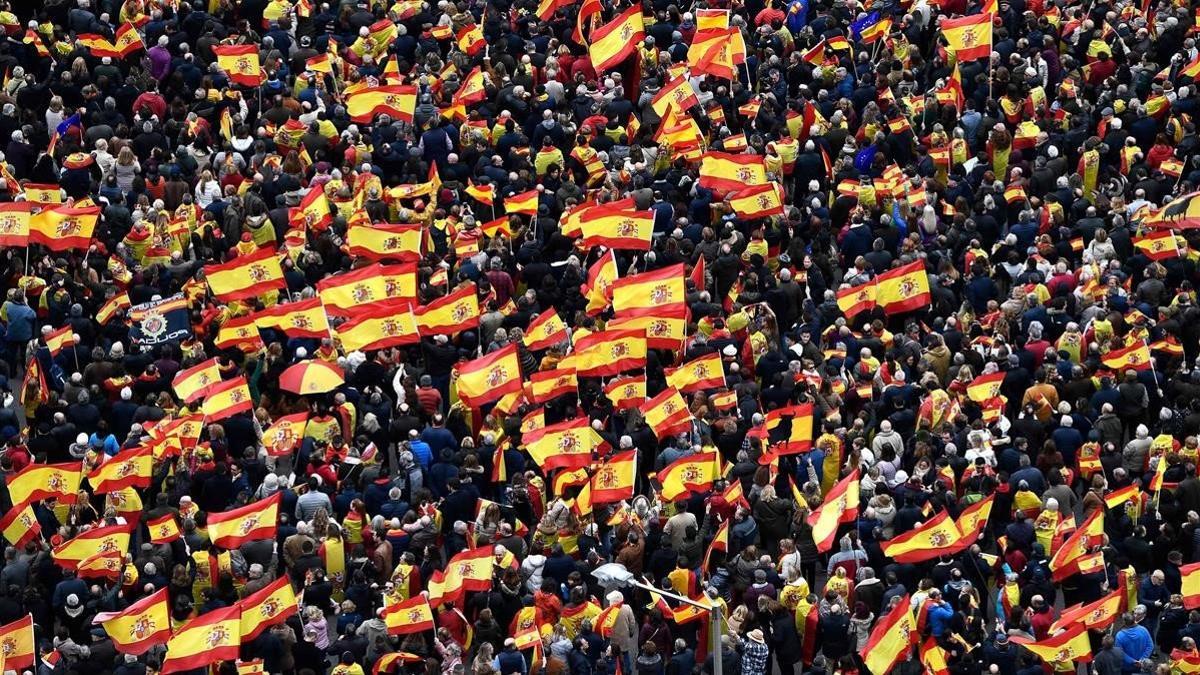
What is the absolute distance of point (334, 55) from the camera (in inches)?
1893

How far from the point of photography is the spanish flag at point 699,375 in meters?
39.2

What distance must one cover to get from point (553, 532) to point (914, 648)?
4.85m

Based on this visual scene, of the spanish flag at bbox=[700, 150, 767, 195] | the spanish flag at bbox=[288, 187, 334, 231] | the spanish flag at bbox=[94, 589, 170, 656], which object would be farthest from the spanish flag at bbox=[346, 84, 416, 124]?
the spanish flag at bbox=[94, 589, 170, 656]

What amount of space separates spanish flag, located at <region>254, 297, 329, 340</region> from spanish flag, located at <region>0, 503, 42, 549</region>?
482cm

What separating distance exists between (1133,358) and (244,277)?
40.2 ft

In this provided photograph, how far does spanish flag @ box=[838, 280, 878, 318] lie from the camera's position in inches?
1614

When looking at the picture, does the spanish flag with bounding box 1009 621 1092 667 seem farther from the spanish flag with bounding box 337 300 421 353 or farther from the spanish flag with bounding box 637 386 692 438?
the spanish flag with bounding box 337 300 421 353

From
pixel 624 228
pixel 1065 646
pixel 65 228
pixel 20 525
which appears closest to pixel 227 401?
pixel 20 525

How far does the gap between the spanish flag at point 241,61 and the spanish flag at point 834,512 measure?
14.9 meters

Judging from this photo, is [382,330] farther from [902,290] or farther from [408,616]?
[902,290]

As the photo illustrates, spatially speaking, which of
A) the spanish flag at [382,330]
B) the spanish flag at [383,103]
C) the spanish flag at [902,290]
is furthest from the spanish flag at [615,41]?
the spanish flag at [382,330]

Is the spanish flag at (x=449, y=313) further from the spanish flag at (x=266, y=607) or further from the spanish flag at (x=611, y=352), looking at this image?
the spanish flag at (x=266, y=607)

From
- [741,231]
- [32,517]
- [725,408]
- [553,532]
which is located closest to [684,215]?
[741,231]

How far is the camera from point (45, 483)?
37656mm
